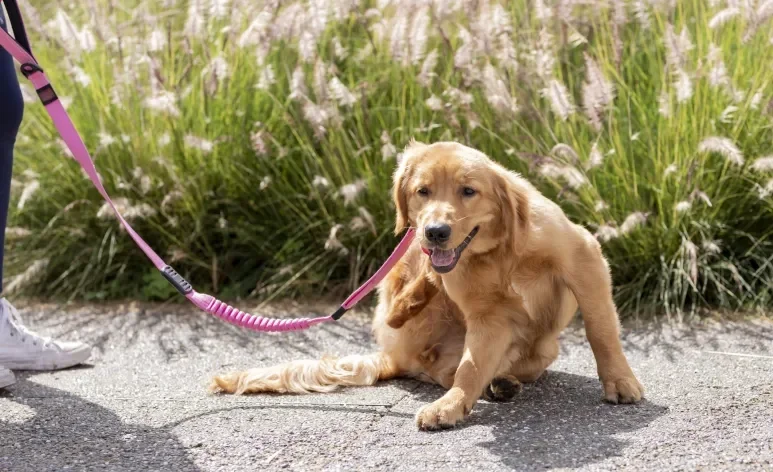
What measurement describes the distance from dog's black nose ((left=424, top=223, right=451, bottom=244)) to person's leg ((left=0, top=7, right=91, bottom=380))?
153cm

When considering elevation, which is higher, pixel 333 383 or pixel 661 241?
pixel 333 383

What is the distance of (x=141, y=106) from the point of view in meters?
5.54

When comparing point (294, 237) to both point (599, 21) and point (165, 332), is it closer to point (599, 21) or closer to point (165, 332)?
point (165, 332)

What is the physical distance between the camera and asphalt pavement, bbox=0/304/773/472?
113 inches

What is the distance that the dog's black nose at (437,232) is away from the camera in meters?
3.14

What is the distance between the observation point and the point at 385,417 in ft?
10.9

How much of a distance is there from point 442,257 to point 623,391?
2.54 feet

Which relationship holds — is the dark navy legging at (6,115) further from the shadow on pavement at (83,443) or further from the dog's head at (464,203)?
the dog's head at (464,203)

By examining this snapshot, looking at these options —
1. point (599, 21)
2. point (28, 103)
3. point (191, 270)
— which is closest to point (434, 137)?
point (599, 21)

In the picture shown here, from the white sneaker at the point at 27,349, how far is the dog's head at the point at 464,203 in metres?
1.73

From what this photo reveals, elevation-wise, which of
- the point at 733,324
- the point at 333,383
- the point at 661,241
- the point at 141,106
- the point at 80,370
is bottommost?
the point at 733,324

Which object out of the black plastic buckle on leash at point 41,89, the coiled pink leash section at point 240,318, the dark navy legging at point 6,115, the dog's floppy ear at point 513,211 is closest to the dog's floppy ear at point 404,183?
the dog's floppy ear at point 513,211

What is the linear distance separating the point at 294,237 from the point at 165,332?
91 centimetres

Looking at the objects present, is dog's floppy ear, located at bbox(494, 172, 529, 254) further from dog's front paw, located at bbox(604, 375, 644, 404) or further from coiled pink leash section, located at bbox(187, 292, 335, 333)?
coiled pink leash section, located at bbox(187, 292, 335, 333)
